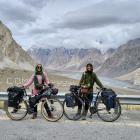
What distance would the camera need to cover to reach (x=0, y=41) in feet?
517

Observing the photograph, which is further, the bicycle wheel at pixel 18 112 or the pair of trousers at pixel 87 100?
the pair of trousers at pixel 87 100

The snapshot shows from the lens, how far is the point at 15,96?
11539 mm

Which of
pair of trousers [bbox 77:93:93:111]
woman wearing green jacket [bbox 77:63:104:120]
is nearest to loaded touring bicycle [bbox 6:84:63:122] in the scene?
pair of trousers [bbox 77:93:93:111]

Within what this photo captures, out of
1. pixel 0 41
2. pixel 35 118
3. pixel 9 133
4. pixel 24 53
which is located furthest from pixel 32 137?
pixel 24 53

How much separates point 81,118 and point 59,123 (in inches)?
38.1

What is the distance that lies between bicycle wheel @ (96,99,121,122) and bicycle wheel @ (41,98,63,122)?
995mm

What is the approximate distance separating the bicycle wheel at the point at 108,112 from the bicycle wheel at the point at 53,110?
100 cm

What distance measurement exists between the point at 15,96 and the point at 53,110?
1076mm

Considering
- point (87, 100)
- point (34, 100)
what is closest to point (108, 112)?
point (87, 100)

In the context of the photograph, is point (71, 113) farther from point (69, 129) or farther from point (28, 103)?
point (69, 129)

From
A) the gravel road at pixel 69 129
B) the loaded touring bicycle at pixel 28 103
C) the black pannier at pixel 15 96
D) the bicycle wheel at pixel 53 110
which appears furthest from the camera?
the black pannier at pixel 15 96

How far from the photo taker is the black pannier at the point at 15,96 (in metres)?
11.5

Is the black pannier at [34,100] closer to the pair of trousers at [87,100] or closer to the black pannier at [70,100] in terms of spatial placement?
the black pannier at [70,100]

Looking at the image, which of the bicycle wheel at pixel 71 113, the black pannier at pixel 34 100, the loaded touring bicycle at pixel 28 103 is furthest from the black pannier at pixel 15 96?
the bicycle wheel at pixel 71 113
